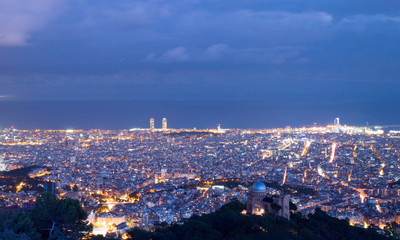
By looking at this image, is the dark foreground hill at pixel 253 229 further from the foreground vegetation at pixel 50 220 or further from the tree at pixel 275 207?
the foreground vegetation at pixel 50 220

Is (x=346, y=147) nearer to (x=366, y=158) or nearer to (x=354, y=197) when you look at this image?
(x=366, y=158)

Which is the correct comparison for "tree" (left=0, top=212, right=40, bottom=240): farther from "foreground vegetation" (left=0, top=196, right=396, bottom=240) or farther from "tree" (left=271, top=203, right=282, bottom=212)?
"tree" (left=271, top=203, right=282, bottom=212)

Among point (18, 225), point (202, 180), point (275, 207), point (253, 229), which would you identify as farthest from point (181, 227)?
point (202, 180)

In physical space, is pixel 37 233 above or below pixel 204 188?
above

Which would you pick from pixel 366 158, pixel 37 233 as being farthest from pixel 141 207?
pixel 366 158

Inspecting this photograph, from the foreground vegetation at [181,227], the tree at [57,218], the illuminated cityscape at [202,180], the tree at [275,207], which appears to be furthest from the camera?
the illuminated cityscape at [202,180]

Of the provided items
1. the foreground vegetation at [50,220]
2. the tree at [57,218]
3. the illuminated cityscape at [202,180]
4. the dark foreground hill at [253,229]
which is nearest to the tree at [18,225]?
the foreground vegetation at [50,220]
